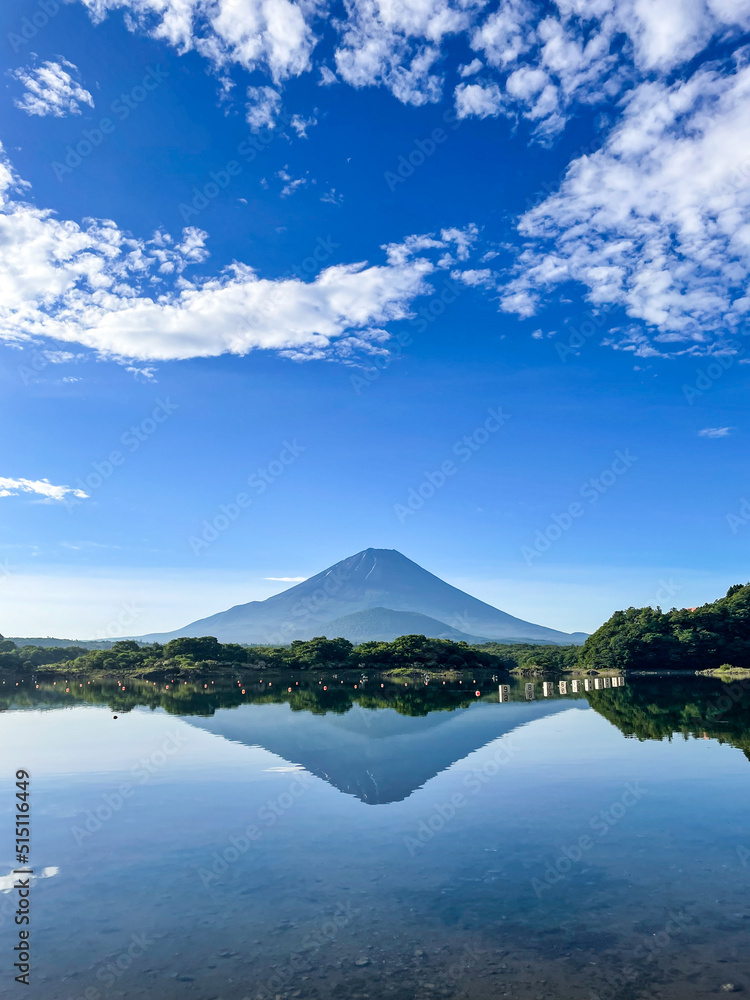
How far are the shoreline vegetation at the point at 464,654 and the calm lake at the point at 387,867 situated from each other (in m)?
64.3

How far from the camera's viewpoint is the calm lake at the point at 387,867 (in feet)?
30.7

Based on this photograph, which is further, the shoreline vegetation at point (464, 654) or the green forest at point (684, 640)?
the shoreline vegetation at point (464, 654)

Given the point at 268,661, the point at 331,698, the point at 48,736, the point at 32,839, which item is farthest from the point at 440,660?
the point at 32,839

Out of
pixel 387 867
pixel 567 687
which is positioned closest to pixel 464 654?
pixel 567 687

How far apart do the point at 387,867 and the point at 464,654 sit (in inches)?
3580

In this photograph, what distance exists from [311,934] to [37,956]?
14.8ft

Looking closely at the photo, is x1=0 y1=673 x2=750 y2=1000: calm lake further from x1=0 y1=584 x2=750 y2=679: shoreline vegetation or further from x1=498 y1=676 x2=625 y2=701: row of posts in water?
x1=0 y1=584 x2=750 y2=679: shoreline vegetation

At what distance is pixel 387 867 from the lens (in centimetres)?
1376

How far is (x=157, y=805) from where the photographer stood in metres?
19.9

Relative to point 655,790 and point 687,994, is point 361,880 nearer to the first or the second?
point 687,994

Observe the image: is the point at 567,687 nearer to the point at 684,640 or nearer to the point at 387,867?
the point at 684,640

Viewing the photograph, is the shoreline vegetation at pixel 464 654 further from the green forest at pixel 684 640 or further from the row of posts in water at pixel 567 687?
the row of posts in water at pixel 567 687

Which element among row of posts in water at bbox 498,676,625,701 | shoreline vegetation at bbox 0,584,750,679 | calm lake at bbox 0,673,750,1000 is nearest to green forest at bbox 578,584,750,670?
shoreline vegetation at bbox 0,584,750,679

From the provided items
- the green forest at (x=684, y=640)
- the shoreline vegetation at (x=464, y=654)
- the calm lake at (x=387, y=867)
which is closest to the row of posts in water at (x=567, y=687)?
the green forest at (x=684, y=640)
